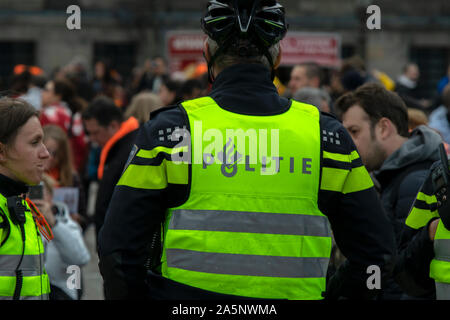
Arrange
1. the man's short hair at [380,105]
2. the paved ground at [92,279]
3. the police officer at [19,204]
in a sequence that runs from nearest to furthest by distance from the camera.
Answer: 1. the police officer at [19,204]
2. the man's short hair at [380,105]
3. the paved ground at [92,279]

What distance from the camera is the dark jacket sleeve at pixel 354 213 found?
108 inches

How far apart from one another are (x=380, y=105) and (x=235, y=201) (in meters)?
2.02

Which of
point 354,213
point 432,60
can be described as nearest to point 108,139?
point 354,213

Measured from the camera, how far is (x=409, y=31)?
29.6 meters

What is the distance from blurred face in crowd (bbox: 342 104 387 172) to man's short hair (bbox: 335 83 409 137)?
3 cm

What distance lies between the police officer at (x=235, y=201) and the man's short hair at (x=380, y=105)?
172 cm

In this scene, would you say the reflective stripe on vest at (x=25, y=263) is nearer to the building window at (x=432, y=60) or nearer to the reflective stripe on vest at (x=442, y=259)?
the reflective stripe on vest at (x=442, y=259)

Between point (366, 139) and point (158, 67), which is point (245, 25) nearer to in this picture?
point (366, 139)

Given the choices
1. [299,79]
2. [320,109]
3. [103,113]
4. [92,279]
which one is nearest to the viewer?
[320,109]

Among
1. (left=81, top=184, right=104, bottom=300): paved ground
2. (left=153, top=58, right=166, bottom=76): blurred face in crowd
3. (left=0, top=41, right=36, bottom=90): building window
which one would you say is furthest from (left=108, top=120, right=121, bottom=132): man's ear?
(left=0, top=41, right=36, bottom=90): building window

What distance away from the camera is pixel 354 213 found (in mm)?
2775

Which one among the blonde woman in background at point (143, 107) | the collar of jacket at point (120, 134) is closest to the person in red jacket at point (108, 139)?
the collar of jacket at point (120, 134)
